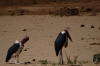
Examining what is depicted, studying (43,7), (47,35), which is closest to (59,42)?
(47,35)

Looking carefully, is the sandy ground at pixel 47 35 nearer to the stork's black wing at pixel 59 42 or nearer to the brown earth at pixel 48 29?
the brown earth at pixel 48 29

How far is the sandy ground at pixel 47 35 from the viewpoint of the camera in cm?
1123

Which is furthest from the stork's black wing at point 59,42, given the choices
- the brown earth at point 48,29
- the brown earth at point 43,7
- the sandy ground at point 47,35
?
the brown earth at point 43,7

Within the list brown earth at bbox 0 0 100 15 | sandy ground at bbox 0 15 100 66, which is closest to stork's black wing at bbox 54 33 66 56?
sandy ground at bbox 0 15 100 66

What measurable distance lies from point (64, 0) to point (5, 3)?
4.18 metres

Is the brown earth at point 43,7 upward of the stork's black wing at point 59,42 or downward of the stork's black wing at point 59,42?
downward

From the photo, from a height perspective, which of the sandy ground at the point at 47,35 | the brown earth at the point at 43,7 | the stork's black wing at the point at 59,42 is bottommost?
the sandy ground at the point at 47,35

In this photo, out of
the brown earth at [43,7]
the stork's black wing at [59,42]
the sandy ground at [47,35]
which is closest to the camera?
the stork's black wing at [59,42]

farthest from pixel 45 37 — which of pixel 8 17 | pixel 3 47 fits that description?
pixel 8 17

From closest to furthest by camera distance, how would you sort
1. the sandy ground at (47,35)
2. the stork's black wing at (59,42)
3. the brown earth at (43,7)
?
the stork's black wing at (59,42)
the sandy ground at (47,35)
the brown earth at (43,7)

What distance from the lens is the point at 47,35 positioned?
14859mm

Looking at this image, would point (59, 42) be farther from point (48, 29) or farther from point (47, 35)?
point (48, 29)

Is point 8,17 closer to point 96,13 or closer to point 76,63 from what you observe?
point 96,13

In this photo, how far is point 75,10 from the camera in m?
21.4
